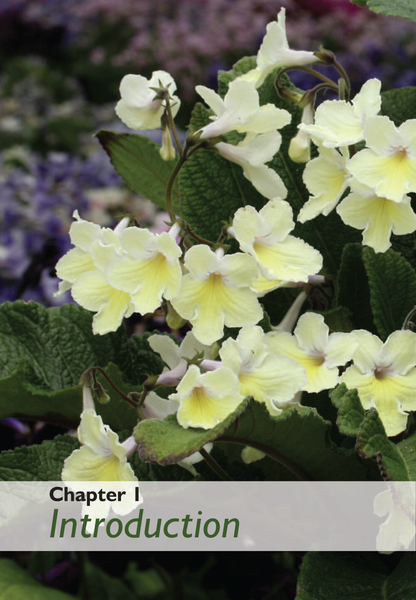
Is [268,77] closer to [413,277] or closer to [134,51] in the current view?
[413,277]

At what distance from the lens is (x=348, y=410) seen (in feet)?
1.17

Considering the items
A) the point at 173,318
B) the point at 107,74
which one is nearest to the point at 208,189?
the point at 173,318

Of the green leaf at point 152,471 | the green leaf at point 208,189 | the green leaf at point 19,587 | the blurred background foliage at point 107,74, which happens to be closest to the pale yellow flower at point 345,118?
the green leaf at point 208,189

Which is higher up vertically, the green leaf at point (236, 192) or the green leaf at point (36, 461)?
the green leaf at point (236, 192)

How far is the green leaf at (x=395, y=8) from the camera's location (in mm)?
430

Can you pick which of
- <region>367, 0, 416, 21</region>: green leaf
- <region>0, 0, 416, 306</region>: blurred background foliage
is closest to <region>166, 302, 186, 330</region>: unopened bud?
<region>367, 0, 416, 21</region>: green leaf

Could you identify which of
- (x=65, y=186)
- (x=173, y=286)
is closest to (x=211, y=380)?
(x=173, y=286)

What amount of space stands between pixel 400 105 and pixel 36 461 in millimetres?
355

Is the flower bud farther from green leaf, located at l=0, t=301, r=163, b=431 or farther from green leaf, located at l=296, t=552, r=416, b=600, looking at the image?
green leaf, located at l=296, t=552, r=416, b=600

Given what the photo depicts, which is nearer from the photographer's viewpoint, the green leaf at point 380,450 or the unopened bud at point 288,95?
the green leaf at point 380,450

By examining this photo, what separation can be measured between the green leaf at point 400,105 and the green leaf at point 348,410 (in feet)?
0.80

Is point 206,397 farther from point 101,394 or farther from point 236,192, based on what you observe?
point 236,192

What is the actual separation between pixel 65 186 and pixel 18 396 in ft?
3.56

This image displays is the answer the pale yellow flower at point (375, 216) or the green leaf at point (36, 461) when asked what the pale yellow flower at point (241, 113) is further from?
the green leaf at point (36, 461)
